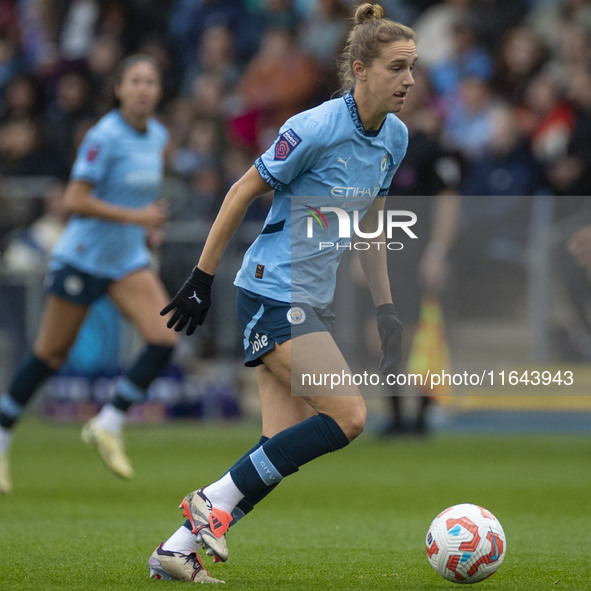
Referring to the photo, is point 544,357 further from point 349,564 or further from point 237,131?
point 349,564

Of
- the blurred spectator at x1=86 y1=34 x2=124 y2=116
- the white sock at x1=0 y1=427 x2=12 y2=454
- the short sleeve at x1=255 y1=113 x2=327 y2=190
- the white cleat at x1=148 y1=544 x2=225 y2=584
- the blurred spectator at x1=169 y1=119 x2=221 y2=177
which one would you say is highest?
the blurred spectator at x1=86 y1=34 x2=124 y2=116

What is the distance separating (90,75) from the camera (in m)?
15.7

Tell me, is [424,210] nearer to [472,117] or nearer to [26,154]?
[472,117]

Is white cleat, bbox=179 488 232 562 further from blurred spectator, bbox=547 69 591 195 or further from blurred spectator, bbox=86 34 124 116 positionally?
blurred spectator, bbox=86 34 124 116

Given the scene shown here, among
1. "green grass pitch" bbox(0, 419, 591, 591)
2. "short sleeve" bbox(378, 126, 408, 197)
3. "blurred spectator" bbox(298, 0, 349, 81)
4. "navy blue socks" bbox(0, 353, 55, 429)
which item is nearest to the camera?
"green grass pitch" bbox(0, 419, 591, 591)

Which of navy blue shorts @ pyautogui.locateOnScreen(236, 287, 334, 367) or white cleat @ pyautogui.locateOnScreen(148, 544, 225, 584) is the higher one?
navy blue shorts @ pyautogui.locateOnScreen(236, 287, 334, 367)

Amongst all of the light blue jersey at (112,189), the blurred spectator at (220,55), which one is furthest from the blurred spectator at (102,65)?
the light blue jersey at (112,189)

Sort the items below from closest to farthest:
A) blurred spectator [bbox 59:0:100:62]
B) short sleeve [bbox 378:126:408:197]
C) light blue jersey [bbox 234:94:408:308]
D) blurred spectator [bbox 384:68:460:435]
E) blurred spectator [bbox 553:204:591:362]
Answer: light blue jersey [bbox 234:94:408:308] < short sleeve [bbox 378:126:408:197] < blurred spectator [bbox 384:68:460:435] < blurred spectator [bbox 553:204:591:362] < blurred spectator [bbox 59:0:100:62]

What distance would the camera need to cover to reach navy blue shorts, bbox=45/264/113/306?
26.2 ft

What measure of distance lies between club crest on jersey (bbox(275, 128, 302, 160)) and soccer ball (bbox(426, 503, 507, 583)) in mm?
1508

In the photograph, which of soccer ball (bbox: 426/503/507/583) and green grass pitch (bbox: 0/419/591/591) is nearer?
soccer ball (bbox: 426/503/507/583)

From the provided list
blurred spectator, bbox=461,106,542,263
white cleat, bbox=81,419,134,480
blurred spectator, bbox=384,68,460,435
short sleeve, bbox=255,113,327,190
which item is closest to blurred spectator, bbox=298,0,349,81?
blurred spectator, bbox=461,106,542,263

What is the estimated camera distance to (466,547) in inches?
175

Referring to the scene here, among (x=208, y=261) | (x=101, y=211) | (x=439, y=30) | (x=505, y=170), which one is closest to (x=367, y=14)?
(x=208, y=261)
